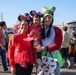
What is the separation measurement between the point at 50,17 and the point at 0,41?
425 centimetres

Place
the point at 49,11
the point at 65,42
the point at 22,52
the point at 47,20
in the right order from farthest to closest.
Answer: the point at 65,42 → the point at 49,11 → the point at 47,20 → the point at 22,52

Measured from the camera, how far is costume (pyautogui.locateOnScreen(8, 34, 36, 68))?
4.02m

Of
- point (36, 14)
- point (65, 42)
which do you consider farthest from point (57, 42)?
point (65, 42)

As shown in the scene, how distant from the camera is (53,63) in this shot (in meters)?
4.10

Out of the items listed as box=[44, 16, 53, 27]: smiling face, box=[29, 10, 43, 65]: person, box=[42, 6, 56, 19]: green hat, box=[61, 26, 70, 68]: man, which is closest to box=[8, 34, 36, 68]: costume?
box=[29, 10, 43, 65]: person

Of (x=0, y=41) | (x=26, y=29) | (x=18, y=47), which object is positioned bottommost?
(x=0, y=41)

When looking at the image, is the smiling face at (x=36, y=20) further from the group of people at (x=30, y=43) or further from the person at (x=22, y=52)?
the person at (x=22, y=52)

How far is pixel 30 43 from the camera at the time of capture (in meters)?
4.05

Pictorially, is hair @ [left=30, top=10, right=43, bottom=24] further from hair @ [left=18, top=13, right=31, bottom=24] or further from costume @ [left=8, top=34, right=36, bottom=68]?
costume @ [left=8, top=34, right=36, bottom=68]

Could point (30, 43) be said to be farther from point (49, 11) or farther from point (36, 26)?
point (49, 11)

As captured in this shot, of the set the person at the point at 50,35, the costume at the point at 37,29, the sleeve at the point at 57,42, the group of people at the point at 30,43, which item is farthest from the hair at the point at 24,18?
the sleeve at the point at 57,42

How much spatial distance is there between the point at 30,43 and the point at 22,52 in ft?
0.62

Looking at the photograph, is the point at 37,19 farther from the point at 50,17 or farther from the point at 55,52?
the point at 55,52

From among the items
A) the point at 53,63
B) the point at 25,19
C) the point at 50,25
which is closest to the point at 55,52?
the point at 53,63
